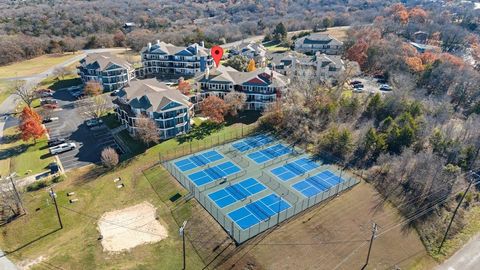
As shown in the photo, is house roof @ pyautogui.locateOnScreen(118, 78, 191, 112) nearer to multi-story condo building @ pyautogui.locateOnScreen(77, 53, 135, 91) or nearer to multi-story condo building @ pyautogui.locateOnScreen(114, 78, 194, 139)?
multi-story condo building @ pyautogui.locateOnScreen(114, 78, 194, 139)

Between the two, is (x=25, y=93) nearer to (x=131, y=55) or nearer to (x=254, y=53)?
(x=131, y=55)

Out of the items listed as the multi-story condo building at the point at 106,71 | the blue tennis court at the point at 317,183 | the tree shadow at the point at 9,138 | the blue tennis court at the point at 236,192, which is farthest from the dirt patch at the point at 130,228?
the multi-story condo building at the point at 106,71

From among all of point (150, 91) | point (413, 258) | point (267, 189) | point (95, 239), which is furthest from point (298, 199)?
point (150, 91)

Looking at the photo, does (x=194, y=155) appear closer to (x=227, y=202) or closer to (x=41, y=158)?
(x=227, y=202)

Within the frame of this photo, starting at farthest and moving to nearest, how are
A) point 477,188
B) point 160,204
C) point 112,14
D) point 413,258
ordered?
1. point 112,14
2. point 477,188
3. point 160,204
4. point 413,258

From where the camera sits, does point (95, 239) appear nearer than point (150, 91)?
Yes

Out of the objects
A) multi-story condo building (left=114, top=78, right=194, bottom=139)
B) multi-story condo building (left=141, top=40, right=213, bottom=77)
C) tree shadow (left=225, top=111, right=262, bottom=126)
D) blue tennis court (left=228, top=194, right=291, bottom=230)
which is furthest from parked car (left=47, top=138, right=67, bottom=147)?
multi-story condo building (left=141, top=40, right=213, bottom=77)

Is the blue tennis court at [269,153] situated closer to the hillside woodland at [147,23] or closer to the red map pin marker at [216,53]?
the red map pin marker at [216,53]

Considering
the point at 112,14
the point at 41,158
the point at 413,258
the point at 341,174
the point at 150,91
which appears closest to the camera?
the point at 413,258
